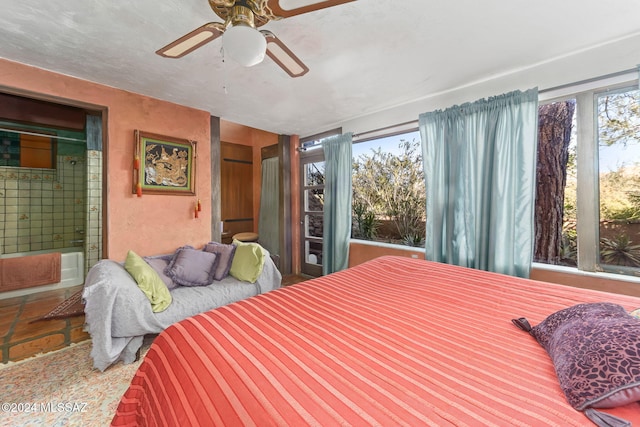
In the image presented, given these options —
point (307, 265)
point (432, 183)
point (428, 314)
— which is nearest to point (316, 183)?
point (307, 265)

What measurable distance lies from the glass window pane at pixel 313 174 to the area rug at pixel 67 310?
3239 mm

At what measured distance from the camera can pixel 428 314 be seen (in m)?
1.21

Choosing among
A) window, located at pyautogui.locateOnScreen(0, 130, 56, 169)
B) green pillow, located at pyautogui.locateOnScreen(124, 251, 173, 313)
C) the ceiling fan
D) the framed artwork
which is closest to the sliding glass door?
the framed artwork

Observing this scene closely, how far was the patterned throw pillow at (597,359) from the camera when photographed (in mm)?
632

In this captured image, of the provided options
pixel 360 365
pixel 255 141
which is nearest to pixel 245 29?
pixel 360 365

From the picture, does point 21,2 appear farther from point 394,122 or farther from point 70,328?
point 394,122

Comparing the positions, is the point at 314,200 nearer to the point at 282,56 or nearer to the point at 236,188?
the point at 236,188

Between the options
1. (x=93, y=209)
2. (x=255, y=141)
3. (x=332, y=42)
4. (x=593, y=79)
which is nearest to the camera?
(x=332, y=42)

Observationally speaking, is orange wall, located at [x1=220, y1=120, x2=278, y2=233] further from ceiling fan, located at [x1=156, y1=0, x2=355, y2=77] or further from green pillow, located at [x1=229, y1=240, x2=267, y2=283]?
ceiling fan, located at [x1=156, y1=0, x2=355, y2=77]

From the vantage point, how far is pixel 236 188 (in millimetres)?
4871

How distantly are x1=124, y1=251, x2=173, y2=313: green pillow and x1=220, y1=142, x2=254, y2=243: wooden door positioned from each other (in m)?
2.40

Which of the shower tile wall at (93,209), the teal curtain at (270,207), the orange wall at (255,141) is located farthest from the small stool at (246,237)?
the shower tile wall at (93,209)

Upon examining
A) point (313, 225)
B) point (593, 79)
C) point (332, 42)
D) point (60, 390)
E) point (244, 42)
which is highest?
point (332, 42)

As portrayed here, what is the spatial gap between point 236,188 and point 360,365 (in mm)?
4534
